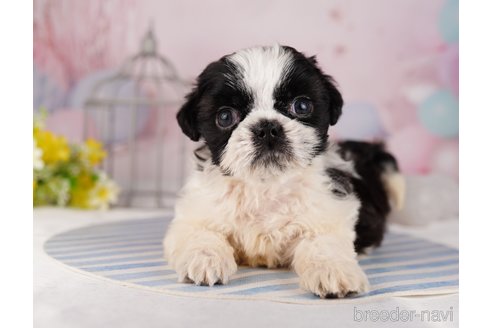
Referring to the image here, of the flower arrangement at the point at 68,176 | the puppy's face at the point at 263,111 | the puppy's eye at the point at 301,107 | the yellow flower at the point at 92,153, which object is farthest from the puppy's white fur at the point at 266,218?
the yellow flower at the point at 92,153

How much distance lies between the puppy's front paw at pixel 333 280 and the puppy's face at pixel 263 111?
15.1 inches

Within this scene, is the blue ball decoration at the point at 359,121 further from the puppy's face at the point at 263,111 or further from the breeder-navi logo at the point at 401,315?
the breeder-navi logo at the point at 401,315

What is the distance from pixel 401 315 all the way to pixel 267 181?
2.23 ft

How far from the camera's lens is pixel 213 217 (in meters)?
2.33

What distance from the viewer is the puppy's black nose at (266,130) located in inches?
80.7

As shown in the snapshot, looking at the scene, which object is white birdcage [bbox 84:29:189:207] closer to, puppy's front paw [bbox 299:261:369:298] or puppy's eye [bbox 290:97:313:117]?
puppy's eye [bbox 290:97:313:117]

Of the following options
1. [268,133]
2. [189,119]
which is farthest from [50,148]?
[268,133]

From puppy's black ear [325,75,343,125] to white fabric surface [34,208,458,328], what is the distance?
2.51 feet

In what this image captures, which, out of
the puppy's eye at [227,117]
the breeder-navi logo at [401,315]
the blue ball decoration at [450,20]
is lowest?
the breeder-navi logo at [401,315]

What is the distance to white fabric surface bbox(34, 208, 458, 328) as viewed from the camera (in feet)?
5.66

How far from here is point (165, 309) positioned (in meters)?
1.82

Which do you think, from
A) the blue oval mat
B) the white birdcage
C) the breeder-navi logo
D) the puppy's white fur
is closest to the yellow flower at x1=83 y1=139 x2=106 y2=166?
the white birdcage
